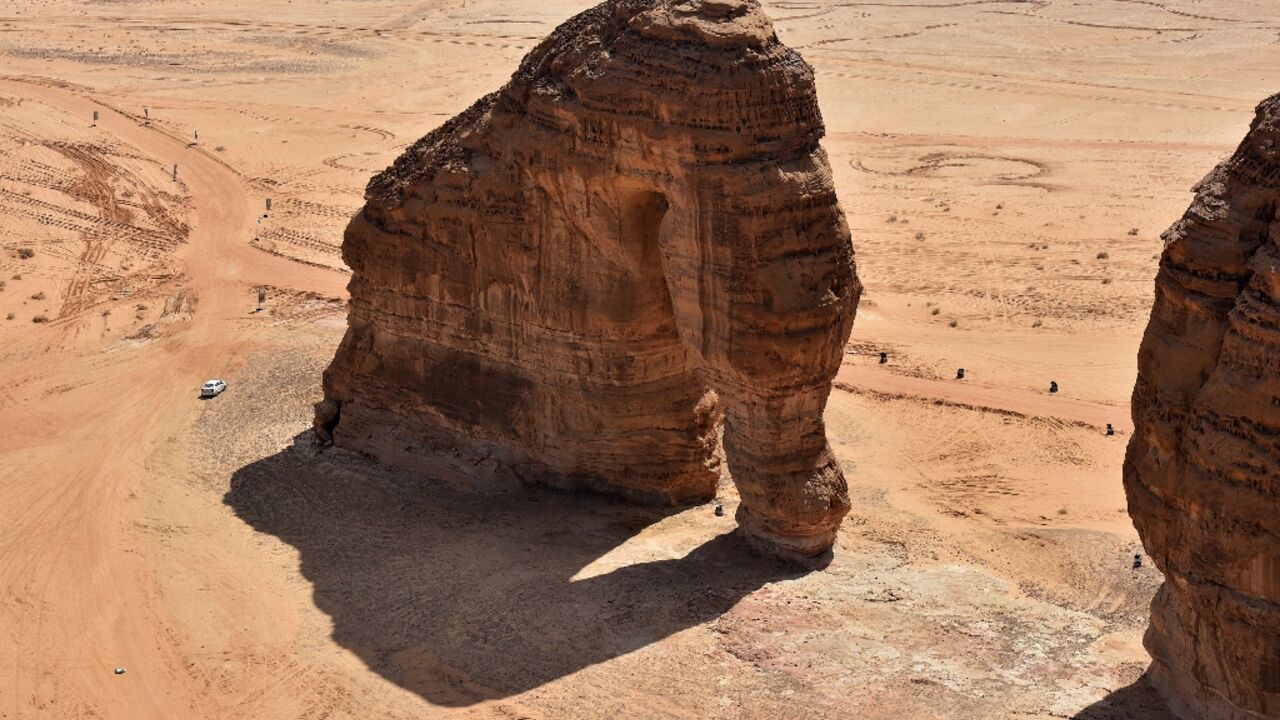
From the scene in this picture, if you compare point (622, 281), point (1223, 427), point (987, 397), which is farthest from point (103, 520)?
point (1223, 427)

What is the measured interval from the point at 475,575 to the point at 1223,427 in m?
10.9

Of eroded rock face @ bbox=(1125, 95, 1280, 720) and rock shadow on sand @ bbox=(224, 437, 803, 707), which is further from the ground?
eroded rock face @ bbox=(1125, 95, 1280, 720)

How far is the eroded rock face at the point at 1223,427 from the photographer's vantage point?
47.1ft

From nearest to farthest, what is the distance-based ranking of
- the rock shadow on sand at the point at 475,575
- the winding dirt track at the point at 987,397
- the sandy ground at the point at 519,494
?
the sandy ground at the point at 519,494
the rock shadow on sand at the point at 475,575
the winding dirt track at the point at 987,397

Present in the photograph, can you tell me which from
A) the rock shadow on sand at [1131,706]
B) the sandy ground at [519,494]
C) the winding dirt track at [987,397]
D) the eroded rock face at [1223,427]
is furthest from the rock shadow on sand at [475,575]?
the winding dirt track at [987,397]

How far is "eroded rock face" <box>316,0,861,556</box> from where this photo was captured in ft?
67.6

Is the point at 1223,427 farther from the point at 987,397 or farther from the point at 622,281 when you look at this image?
the point at 987,397

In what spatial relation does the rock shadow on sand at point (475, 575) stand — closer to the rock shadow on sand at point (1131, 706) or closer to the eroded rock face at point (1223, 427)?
the rock shadow on sand at point (1131, 706)

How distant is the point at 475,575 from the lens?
21891 mm

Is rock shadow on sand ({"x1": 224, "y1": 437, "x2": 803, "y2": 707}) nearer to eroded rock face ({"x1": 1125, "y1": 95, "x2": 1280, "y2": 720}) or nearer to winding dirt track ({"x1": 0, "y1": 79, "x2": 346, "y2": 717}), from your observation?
winding dirt track ({"x1": 0, "y1": 79, "x2": 346, "y2": 717})

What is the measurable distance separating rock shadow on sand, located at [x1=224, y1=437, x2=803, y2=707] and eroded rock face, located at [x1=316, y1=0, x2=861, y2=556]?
652mm

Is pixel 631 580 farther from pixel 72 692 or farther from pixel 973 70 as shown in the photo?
pixel 973 70

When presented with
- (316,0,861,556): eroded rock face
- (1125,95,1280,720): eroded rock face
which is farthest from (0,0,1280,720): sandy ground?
(1125,95,1280,720): eroded rock face

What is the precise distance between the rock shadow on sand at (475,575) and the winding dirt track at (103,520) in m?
2.12
